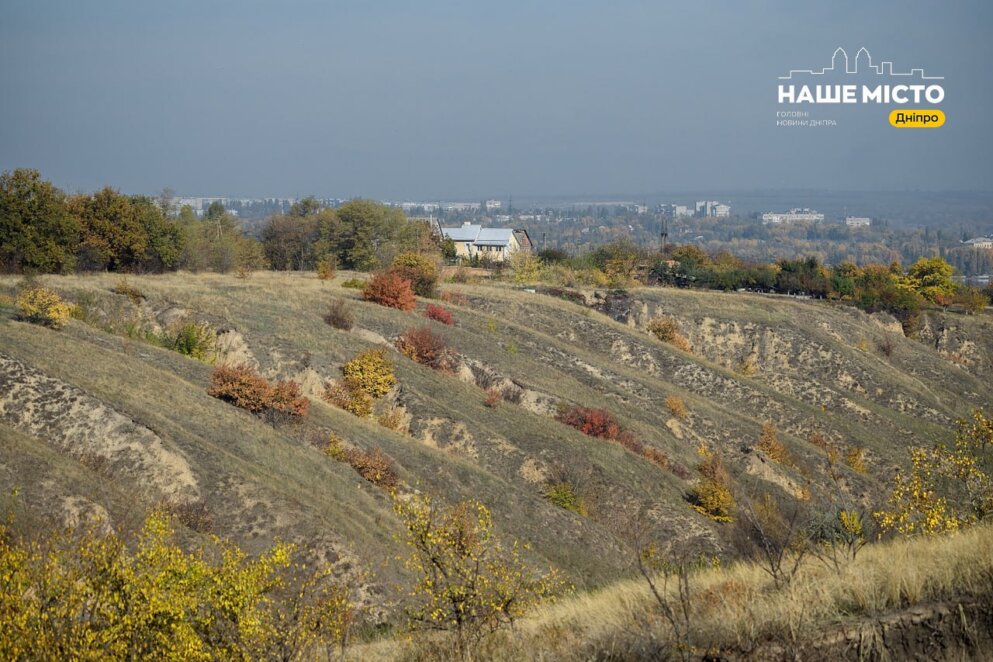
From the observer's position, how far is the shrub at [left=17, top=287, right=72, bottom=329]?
107 feet

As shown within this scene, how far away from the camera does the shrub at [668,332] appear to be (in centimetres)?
7306

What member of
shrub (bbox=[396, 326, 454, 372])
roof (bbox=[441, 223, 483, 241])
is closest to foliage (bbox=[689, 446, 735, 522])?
shrub (bbox=[396, 326, 454, 372])

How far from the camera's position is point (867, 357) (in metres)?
74.9

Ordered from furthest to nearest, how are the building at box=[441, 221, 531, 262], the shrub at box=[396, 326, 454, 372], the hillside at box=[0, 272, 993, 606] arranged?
the building at box=[441, 221, 531, 262], the shrub at box=[396, 326, 454, 372], the hillside at box=[0, 272, 993, 606]

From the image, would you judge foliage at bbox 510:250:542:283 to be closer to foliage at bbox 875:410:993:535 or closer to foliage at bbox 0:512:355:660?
foliage at bbox 875:410:993:535

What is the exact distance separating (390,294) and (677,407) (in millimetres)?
17270

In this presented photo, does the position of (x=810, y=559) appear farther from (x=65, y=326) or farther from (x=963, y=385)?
(x=963, y=385)

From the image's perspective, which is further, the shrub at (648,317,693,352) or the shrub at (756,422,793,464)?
the shrub at (648,317,693,352)

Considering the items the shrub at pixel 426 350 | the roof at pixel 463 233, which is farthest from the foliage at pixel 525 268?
the roof at pixel 463 233

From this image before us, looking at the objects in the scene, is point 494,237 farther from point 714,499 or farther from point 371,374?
point 714,499

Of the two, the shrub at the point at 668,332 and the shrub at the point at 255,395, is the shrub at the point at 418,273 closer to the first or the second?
the shrub at the point at 668,332

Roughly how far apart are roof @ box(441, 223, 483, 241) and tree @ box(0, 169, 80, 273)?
11560cm

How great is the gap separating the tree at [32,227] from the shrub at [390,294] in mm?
16098

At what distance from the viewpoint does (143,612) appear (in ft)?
33.3
